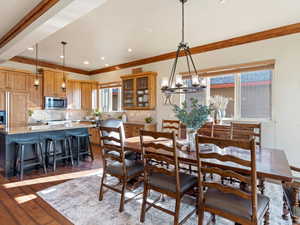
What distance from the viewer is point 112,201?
2518mm

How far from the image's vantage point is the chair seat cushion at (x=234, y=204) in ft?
4.80

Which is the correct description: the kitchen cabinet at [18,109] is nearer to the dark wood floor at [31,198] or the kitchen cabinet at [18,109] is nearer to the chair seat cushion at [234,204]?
the dark wood floor at [31,198]

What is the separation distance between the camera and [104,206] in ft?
7.84

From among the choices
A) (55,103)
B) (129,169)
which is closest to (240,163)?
(129,169)

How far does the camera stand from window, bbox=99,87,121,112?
22.2 feet

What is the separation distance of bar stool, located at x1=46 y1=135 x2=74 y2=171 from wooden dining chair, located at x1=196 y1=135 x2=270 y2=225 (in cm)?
336

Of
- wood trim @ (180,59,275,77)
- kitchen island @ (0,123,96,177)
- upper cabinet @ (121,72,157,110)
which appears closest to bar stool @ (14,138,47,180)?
kitchen island @ (0,123,96,177)

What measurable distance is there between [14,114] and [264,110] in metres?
6.48

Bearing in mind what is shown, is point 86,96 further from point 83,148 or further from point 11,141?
point 11,141

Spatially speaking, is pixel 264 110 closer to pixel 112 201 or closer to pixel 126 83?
pixel 112 201

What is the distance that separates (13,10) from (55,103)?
3621 mm

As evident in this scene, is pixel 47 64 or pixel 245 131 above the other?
pixel 47 64

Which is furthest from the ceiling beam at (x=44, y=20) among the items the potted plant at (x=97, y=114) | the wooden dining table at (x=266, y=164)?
the potted plant at (x=97, y=114)

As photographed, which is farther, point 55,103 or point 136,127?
point 55,103
